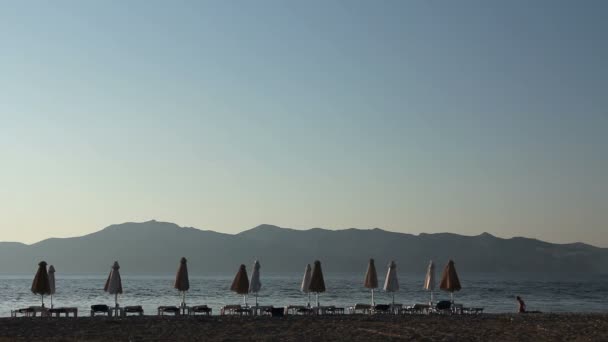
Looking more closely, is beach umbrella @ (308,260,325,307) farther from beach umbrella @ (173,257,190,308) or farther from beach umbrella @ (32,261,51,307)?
beach umbrella @ (32,261,51,307)

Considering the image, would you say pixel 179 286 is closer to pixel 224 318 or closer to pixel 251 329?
pixel 224 318

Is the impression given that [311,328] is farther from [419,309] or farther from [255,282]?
[419,309]

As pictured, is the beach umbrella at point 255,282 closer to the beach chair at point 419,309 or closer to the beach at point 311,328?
the beach at point 311,328

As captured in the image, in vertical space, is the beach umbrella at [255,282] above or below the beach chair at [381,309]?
above

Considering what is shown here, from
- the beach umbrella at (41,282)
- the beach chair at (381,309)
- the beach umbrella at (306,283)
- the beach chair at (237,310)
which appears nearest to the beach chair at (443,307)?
the beach chair at (381,309)

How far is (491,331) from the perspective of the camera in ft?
81.1

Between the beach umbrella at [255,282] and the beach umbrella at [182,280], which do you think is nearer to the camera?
the beach umbrella at [182,280]

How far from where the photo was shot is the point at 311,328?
25625mm

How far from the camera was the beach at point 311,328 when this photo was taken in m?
22.9

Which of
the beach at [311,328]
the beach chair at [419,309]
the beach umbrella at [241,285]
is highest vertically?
the beach umbrella at [241,285]

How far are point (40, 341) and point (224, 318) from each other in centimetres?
897

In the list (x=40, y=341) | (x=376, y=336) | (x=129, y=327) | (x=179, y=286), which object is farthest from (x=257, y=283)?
(x=40, y=341)

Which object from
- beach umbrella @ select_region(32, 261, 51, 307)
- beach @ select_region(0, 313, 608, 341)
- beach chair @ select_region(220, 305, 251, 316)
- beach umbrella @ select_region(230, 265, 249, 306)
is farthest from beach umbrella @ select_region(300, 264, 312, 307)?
beach umbrella @ select_region(32, 261, 51, 307)

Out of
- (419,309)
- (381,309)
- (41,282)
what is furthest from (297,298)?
(41,282)
